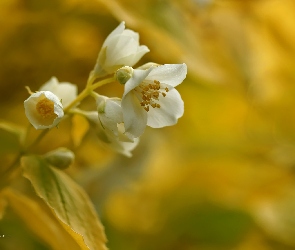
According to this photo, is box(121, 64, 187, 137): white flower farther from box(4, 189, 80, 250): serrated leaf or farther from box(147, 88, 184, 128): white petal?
box(4, 189, 80, 250): serrated leaf

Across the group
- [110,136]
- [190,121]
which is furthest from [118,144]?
[190,121]

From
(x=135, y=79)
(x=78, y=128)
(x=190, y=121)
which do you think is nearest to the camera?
(x=135, y=79)

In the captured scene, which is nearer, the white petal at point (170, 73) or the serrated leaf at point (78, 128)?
the white petal at point (170, 73)

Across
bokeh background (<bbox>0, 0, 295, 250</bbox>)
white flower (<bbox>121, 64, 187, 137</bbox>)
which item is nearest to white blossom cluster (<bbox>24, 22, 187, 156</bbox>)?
white flower (<bbox>121, 64, 187, 137</bbox>)

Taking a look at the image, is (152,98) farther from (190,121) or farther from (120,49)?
(190,121)

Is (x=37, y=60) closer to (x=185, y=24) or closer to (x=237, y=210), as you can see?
(x=185, y=24)

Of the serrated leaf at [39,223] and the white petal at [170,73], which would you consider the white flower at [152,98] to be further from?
the serrated leaf at [39,223]

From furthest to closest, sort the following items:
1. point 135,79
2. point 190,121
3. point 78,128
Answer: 1. point 190,121
2. point 78,128
3. point 135,79

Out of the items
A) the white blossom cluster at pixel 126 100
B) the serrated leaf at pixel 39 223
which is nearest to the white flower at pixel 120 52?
the white blossom cluster at pixel 126 100
